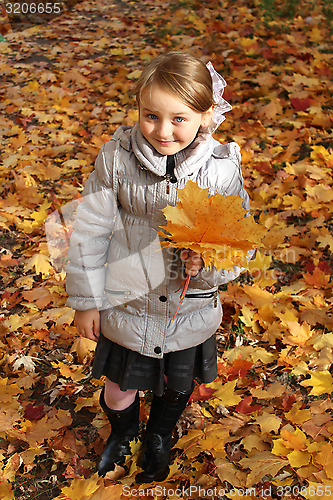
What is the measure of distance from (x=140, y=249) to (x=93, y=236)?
0.62 feet

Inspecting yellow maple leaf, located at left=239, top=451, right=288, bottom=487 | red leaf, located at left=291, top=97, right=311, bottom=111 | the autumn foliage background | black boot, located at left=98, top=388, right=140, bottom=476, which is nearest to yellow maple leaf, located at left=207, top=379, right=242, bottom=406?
the autumn foliage background

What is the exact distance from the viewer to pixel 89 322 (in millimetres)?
1821

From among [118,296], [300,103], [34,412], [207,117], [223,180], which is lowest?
[34,412]

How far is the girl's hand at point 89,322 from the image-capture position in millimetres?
1810

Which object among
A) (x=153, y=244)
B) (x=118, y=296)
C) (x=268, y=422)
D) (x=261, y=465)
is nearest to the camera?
(x=153, y=244)

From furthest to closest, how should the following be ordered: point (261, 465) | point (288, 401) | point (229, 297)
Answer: point (229, 297)
point (288, 401)
point (261, 465)

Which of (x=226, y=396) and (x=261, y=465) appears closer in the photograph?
(x=261, y=465)

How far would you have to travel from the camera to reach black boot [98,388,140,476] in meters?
2.09

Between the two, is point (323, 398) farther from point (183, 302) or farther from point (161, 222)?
point (161, 222)

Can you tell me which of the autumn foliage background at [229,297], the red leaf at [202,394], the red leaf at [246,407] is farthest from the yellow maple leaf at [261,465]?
the red leaf at [202,394]

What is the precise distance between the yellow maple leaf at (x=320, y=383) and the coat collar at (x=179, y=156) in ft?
4.54

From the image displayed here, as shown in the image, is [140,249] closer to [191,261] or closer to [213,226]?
[191,261]

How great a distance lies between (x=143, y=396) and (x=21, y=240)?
1635mm

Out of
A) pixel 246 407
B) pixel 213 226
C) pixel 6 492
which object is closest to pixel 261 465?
pixel 246 407
